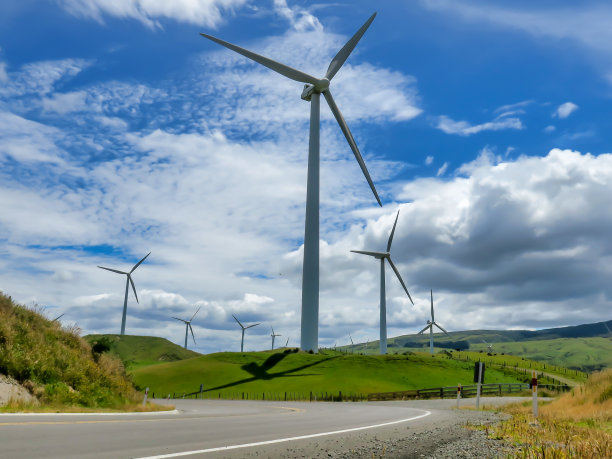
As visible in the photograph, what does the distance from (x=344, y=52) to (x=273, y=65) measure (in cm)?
1137

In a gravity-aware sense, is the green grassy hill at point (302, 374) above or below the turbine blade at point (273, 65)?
below

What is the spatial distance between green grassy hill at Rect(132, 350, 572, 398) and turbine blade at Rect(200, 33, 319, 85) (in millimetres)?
44601

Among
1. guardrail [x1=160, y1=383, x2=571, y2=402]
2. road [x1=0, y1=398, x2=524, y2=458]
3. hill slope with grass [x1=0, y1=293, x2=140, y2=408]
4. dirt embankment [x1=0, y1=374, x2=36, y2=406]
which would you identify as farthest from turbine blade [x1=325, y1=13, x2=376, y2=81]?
road [x1=0, y1=398, x2=524, y2=458]

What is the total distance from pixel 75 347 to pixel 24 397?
898 cm

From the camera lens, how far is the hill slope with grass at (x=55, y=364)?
21.9 m

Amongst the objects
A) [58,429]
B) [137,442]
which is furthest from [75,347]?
[137,442]

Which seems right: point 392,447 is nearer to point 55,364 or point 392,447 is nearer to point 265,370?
point 55,364

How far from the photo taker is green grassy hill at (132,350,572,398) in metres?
78.2

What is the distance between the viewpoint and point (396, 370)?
89500mm

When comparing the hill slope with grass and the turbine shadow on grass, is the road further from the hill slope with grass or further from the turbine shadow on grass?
the turbine shadow on grass

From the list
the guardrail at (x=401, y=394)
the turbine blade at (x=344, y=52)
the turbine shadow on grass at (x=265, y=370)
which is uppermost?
the turbine blade at (x=344, y=52)

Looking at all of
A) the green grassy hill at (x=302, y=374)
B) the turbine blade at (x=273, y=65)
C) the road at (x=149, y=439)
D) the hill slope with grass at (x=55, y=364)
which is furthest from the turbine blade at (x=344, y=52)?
the road at (x=149, y=439)

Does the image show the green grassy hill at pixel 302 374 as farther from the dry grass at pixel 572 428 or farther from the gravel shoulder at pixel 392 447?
the gravel shoulder at pixel 392 447

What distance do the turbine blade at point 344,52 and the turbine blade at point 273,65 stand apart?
3.60 m
